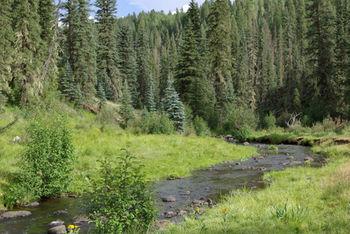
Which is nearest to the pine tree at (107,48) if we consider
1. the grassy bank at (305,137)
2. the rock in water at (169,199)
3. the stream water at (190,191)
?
the grassy bank at (305,137)

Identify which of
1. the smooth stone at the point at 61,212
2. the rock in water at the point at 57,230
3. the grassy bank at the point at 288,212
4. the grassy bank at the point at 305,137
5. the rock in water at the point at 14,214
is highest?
the grassy bank at the point at 288,212

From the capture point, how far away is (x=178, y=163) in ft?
99.7

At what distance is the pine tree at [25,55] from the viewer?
146 feet

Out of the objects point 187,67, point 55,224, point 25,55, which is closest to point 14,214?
point 55,224

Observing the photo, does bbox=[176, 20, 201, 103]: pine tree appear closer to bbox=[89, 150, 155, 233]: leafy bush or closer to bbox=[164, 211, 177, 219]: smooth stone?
bbox=[164, 211, 177, 219]: smooth stone

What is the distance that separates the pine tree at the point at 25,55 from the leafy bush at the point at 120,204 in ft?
113

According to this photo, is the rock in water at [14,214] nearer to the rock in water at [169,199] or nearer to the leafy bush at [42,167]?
the leafy bush at [42,167]

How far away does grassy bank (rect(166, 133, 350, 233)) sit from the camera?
432 inches

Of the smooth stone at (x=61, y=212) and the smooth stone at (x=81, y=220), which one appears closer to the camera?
the smooth stone at (x=81, y=220)

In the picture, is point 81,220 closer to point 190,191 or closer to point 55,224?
point 55,224

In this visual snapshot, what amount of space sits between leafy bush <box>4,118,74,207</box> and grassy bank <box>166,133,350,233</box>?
28.1 ft

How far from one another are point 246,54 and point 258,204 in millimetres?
102286

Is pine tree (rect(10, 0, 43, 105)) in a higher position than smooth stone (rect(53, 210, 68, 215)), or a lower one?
higher

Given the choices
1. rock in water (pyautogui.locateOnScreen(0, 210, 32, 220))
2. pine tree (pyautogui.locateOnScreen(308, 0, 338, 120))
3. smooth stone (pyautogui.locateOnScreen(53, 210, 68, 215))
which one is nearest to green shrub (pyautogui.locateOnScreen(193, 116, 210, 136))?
pine tree (pyautogui.locateOnScreen(308, 0, 338, 120))
